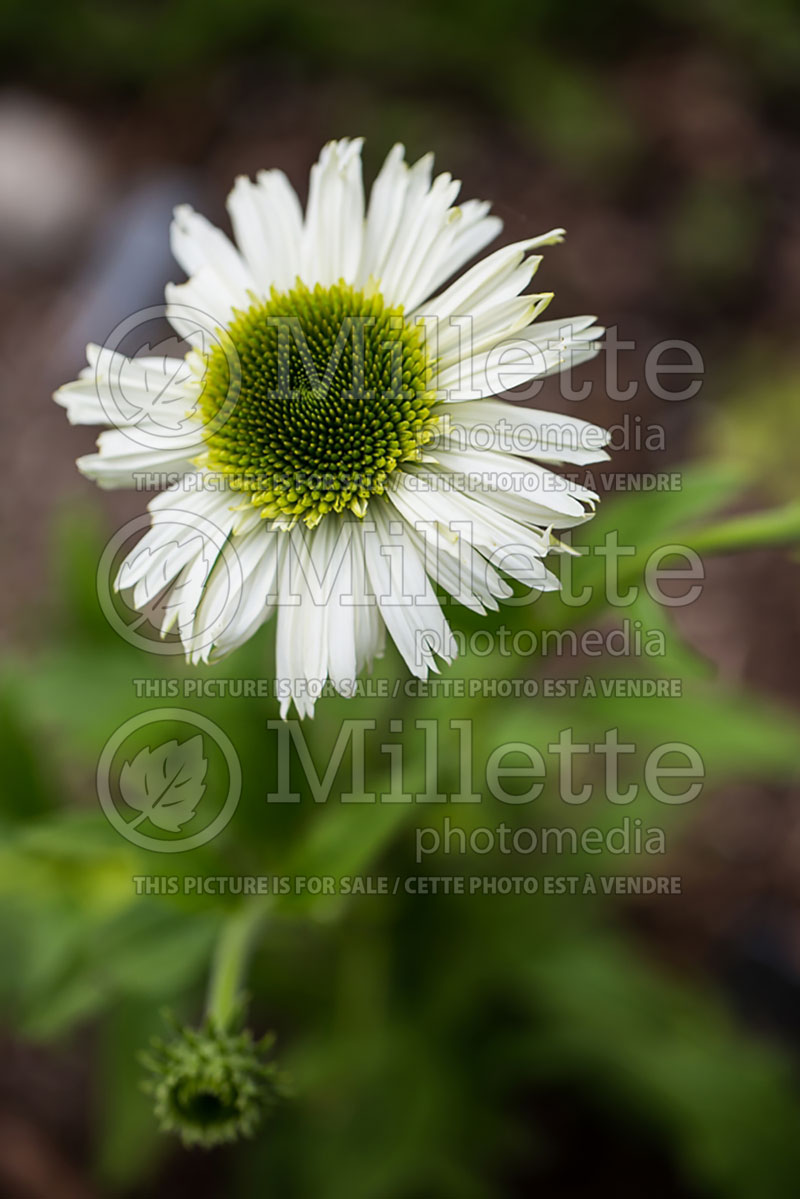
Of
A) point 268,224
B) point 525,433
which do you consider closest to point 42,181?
point 268,224

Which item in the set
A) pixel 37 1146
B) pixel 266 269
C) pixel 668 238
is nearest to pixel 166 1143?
pixel 37 1146

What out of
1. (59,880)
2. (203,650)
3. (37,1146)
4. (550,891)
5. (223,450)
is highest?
(223,450)

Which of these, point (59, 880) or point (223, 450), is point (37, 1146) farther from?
point (223, 450)

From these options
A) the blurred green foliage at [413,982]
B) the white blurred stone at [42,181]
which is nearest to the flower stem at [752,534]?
the blurred green foliage at [413,982]

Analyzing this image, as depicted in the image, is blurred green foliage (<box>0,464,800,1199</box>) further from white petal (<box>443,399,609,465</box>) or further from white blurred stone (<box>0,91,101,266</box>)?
white blurred stone (<box>0,91,101,266</box>)

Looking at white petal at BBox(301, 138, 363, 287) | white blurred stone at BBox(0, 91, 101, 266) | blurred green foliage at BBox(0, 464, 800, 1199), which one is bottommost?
blurred green foliage at BBox(0, 464, 800, 1199)

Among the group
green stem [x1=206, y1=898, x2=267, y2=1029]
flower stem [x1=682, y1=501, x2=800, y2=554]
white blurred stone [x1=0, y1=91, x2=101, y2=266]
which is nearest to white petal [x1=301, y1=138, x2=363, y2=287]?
flower stem [x1=682, y1=501, x2=800, y2=554]

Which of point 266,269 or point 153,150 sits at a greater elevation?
point 153,150

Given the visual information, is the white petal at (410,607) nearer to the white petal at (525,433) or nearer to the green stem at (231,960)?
the white petal at (525,433)
